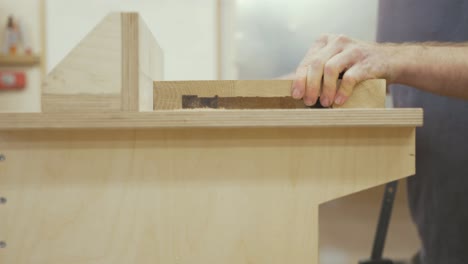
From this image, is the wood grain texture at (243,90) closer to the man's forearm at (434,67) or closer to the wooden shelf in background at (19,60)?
the man's forearm at (434,67)

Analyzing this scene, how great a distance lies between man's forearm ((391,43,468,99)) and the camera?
0.73 meters

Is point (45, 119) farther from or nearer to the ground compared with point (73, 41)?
nearer to the ground

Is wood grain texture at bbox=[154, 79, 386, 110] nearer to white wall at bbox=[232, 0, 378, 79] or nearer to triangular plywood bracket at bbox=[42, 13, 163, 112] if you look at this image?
triangular plywood bracket at bbox=[42, 13, 163, 112]

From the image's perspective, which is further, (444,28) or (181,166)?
(444,28)

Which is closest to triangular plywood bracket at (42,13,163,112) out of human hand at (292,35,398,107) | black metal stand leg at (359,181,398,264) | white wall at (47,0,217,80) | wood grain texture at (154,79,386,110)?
wood grain texture at (154,79,386,110)

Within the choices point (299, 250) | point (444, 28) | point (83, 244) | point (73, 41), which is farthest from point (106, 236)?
point (73, 41)

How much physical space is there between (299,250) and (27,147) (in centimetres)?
40

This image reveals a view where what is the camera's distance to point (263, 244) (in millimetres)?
607

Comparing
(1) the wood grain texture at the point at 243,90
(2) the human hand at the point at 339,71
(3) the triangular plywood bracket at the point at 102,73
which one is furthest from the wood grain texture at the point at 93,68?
(2) the human hand at the point at 339,71

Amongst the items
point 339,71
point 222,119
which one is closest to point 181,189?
point 222,119

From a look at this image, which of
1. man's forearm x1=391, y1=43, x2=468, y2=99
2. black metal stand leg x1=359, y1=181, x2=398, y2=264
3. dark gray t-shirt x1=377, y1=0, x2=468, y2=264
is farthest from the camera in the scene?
black metal stand leg x1=359, y1=181, x2=398, y2=264

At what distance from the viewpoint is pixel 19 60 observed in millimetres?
2111

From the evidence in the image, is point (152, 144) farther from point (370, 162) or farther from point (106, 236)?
point (370, 162)

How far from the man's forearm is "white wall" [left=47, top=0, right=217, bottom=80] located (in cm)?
148
